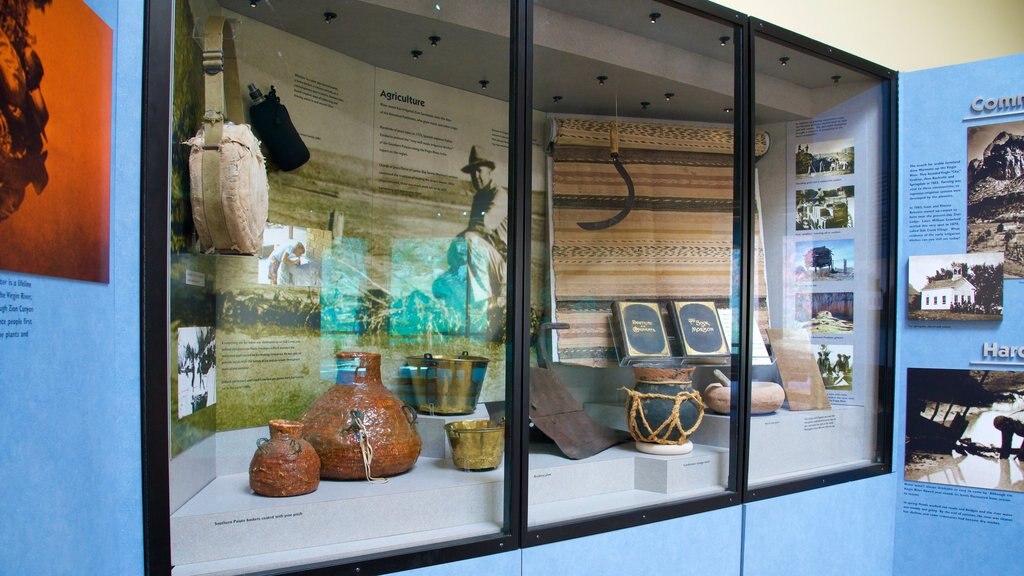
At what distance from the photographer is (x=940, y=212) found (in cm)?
389

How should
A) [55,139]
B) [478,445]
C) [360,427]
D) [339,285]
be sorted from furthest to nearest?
1. [339,285]
2. [478,445]
3. [360,427]
4. [55,139]

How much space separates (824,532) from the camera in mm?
3662

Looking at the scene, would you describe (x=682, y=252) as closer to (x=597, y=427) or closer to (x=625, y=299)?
(x=625, y=299)

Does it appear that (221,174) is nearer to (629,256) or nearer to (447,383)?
(447,383)

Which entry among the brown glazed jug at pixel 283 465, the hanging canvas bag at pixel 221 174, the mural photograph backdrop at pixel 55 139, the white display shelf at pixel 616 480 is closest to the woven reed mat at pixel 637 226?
the white display shelf at pixel 616 480

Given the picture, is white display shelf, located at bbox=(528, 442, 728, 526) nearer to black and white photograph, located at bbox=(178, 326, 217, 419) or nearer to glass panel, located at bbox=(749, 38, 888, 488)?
glass panel, located at bbox=(749, 38, 888, 488)

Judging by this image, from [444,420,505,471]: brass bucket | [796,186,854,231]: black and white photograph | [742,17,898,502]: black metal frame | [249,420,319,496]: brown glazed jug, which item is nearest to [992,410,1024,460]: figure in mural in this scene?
[742,17,898,502]: black metal frame

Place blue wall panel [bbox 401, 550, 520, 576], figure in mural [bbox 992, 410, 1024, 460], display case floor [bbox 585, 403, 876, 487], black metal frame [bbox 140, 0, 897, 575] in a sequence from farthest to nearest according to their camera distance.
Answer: figure in mural [bbox 992, 410, 1024, 460] → display case floor [bbox 585, 403, 876, 487] → blue wall panel [bbox 401, 550, 520, 576] → black metal frame [bbox 140, 0, 897, 575]

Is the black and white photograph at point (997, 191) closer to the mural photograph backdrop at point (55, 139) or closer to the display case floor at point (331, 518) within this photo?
the display case floor at point (331, 518)

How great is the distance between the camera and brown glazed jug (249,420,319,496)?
2426mm

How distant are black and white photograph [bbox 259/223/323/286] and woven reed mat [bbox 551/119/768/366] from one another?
3.37 feet

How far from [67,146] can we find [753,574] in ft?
10.1

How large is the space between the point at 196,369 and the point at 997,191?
147 inches

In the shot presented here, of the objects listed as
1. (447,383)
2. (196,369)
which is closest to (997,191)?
(447,383)
